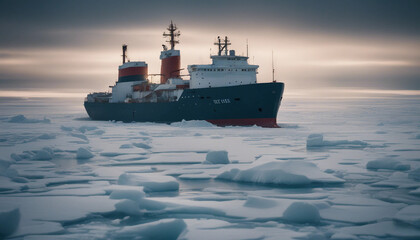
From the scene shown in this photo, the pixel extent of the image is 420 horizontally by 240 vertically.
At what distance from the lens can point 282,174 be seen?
334 inches

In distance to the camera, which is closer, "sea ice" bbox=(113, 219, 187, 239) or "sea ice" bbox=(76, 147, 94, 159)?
"sea ice" bbox=(113, 219, 187, 239)

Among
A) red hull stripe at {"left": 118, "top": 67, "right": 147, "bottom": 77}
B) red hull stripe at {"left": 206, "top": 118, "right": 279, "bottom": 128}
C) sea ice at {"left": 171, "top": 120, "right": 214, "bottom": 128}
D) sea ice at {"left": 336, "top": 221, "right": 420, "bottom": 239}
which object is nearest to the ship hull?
red hull stripe at {"left": 206, "top": 118, "right": 279, "bottom": 128}

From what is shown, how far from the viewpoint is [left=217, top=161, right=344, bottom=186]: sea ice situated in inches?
332

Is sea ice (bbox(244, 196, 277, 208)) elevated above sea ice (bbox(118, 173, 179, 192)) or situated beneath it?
situated beneath

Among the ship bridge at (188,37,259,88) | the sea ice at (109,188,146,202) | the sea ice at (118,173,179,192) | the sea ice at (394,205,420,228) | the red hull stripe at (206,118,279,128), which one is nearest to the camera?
the sea ice at (394,205,420,228)

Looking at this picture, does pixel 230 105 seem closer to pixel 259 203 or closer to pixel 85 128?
pixel 85 128

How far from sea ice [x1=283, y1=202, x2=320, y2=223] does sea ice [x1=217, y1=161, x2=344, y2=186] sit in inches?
98.5

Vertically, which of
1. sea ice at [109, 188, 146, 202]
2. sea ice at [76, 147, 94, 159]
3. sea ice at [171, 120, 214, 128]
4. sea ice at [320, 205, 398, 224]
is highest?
sea ice at [171, 120, 214, 128]

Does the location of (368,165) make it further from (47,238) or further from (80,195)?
(47,238)

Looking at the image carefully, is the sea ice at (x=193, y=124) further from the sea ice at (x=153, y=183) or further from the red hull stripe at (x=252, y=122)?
the sea ice at (x=153, y=183)

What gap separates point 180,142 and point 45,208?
10863mm

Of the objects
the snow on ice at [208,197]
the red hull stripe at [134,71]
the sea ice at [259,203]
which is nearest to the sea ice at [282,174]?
the snow on ice at [208,197]

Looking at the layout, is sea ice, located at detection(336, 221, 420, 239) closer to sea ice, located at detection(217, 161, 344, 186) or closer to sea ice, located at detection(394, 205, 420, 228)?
sea ice, located at detection(394, 205, 420, 228)

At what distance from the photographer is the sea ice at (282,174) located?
8430mm
